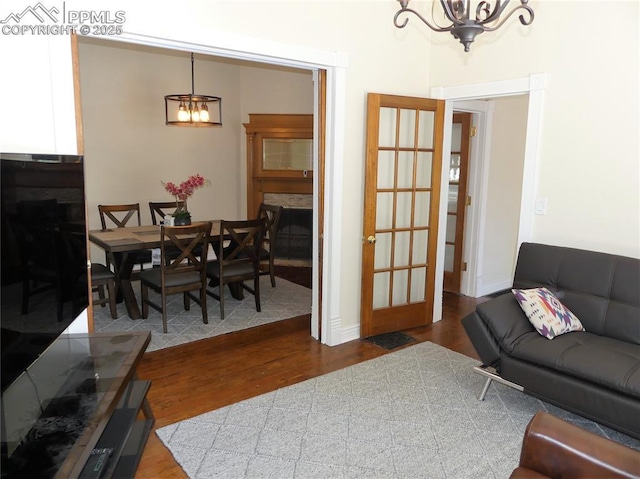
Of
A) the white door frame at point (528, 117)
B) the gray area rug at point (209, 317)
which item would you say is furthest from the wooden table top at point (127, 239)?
the white door frame at point (528, 117)

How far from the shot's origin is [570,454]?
1.74 meters

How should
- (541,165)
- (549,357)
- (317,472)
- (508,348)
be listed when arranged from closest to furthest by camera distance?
1. (317,472)
2. (549,357)
3. (508,348)
4. (541,165)

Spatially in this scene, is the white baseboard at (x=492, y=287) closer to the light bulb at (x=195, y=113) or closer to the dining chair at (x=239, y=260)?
the dining chair at (x=239, y=260)

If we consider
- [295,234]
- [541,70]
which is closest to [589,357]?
[541,70]

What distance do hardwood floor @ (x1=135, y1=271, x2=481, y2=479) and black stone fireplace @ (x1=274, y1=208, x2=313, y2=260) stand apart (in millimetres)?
2540

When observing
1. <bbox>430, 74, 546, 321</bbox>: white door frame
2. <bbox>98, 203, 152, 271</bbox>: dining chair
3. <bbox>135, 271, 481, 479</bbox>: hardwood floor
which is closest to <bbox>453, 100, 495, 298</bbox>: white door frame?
<bbox>430, 74, 546, 321</bbox>: white door frame

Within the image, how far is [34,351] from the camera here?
193 centimetres

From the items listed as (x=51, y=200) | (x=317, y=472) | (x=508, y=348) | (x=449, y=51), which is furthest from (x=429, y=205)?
(x=51, y=200)

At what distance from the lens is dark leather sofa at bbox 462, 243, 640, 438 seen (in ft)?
8.24

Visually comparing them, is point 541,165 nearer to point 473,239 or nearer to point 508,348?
point 508,348

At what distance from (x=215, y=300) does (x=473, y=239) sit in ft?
9.55

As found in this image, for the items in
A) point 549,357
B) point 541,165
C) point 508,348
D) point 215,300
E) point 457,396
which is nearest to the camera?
point 549,357

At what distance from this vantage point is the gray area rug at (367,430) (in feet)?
7.97

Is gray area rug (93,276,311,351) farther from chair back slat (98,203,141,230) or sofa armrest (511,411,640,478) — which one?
sofa armrest (511,411,640,478)
